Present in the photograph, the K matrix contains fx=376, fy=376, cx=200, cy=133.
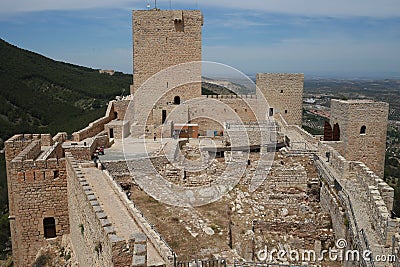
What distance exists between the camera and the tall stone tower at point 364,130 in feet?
42.2

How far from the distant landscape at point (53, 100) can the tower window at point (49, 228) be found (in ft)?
55.5

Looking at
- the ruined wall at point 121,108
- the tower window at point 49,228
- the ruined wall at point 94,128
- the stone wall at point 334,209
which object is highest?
the ruined wall at point 121,108

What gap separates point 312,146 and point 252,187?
323cm

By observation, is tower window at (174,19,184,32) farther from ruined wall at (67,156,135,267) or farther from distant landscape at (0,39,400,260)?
distant landscape at (0,39,400,260)

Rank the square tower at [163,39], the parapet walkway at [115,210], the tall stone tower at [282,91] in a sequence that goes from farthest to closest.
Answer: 1. the square tower at [163,39]
2. the tall stone tower at [282,91]
3. the parapet walkway at [115,210]

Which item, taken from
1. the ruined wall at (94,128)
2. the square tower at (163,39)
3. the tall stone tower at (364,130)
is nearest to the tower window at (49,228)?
the ruined wall at (94,128)

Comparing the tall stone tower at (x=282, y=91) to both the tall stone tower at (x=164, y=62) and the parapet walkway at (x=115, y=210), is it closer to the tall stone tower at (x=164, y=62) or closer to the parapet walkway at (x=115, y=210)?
the tall stone tower at (x=164, y=62)

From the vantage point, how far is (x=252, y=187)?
11750 millimetres

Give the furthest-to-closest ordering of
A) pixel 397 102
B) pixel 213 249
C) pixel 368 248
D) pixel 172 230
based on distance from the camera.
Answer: pixel 397 102
pixel 172 230
pixel 213 249
pixel 368 248

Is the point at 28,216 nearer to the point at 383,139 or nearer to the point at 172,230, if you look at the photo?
the point at 172,230

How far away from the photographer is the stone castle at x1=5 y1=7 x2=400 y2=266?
693cm

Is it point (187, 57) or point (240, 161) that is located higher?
point (187, 57)

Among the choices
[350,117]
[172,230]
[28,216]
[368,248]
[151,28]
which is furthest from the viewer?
[151,28]

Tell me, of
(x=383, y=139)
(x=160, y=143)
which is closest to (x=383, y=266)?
(x=383, y=139)
